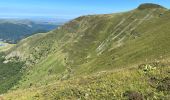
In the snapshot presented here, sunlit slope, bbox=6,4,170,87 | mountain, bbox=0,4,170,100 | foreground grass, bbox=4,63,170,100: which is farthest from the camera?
sunlit slope, bbox=6,4,170,87

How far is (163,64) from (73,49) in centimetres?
12614

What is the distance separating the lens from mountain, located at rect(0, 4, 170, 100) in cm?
3516

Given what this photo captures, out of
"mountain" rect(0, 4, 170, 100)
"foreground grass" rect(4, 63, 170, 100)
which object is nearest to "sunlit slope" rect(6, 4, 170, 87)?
"mountain" rect(0, 4, 170, 100)

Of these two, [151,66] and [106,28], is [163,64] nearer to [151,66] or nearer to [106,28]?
[151,66]

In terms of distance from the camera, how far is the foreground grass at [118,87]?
33.9 meters

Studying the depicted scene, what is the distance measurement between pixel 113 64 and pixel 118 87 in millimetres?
58040

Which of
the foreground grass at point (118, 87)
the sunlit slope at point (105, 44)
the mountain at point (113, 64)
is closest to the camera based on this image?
the foreground grass at point (118, 87)

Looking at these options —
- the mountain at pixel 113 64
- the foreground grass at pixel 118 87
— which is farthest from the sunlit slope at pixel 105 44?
the foreground grass at pixel 118 87

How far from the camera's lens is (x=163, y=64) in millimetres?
38594

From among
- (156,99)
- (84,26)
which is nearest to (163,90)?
(156,99)

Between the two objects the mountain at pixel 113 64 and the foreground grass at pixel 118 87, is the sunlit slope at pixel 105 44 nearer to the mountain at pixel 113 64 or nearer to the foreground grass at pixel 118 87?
the mountain at pixel 113 64

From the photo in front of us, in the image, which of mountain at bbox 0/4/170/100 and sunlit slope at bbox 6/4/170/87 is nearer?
mountain at bbox 0/4/170/100

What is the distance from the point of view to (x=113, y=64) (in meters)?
93.0

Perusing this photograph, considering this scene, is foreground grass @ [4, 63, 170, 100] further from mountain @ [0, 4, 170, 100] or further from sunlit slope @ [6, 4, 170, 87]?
sunlit slope @ [6, 4, 170, 87]
